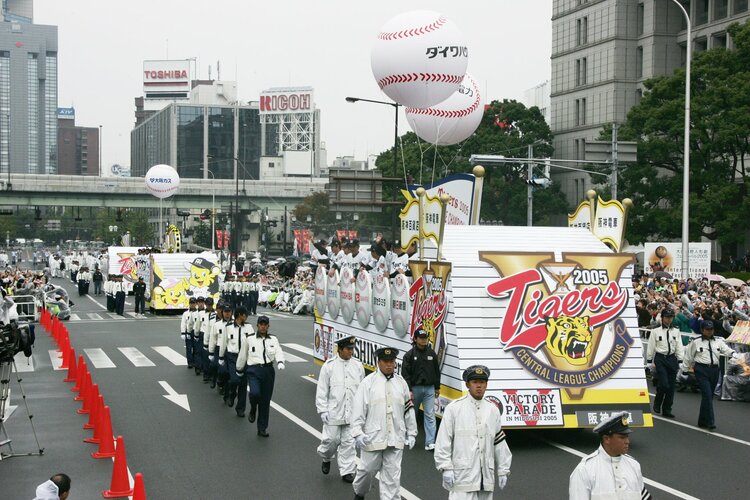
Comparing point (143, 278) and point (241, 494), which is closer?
point (241, 494)

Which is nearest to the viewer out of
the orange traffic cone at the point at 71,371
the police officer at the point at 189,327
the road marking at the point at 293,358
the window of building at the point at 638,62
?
the orange traffic cone at the point at 71,371

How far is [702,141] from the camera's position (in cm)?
4525

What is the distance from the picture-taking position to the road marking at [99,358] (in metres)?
23.8

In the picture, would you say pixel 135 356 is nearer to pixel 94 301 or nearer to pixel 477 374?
pixel 477 374

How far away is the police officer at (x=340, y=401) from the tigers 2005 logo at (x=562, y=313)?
2748 mm

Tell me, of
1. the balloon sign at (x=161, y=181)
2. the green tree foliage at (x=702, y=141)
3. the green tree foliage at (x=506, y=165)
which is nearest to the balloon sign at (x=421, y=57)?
the green tree foliage at (x=702, y=141)


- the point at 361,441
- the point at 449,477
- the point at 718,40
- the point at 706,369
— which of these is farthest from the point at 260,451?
the point at 718,40

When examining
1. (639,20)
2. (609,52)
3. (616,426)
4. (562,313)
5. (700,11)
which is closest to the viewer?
(616,426)

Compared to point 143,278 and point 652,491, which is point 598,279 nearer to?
point 652,491

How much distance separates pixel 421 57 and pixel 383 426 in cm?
1065

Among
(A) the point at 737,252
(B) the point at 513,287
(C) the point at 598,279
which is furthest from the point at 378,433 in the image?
(A) the point at 737,252

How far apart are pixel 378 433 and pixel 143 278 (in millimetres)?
35842

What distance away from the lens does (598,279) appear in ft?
46.4

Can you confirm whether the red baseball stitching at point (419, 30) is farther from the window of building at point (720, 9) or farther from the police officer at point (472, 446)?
the window of building at point (720, 9)
